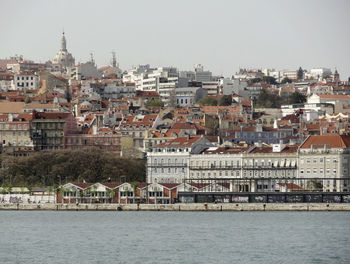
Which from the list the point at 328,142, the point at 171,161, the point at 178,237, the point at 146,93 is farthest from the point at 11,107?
the point at 178,237

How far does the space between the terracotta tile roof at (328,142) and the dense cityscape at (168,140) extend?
9 centimetres

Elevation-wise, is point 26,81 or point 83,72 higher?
point 83,72

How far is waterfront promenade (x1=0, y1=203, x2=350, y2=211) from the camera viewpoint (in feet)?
233

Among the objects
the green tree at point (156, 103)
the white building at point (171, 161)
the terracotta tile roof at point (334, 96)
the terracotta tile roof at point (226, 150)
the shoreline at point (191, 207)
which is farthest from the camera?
the green tree at point (156, 103)

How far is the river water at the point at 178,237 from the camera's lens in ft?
160

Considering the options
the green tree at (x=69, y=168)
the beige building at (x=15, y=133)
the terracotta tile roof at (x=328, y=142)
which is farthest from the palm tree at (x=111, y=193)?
the beige building at (x=15, y=133)

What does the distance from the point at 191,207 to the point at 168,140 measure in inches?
876

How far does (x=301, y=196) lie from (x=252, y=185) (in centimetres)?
870

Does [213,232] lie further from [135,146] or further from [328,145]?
[135,146]

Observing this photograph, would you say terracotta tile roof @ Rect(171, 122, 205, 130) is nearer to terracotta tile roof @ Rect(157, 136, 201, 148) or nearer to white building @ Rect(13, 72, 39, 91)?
terracotta tile roof @ Rect(157, 136, 201, 148)

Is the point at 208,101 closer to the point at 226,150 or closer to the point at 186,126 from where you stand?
the point at 186,126

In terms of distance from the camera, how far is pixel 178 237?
56562 millimetres

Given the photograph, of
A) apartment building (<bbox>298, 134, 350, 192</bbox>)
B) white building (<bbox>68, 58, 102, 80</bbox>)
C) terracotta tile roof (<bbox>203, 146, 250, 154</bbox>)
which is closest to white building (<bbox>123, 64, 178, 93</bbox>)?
white building (<bbox>68, 58, 102, 80</bbox>)

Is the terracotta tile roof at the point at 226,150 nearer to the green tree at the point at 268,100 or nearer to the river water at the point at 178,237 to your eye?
the river water at the point at 178,237
